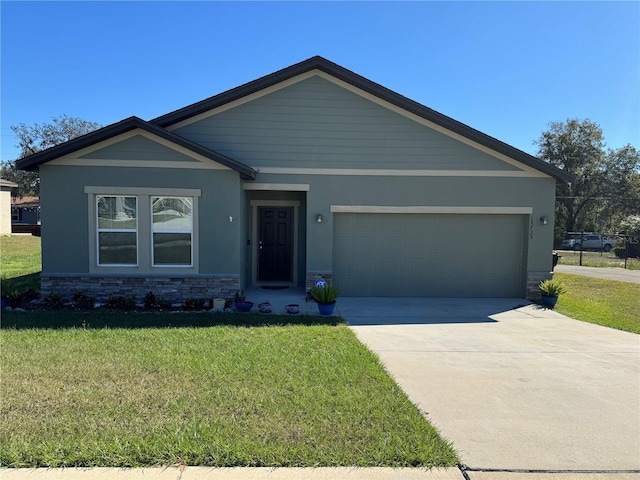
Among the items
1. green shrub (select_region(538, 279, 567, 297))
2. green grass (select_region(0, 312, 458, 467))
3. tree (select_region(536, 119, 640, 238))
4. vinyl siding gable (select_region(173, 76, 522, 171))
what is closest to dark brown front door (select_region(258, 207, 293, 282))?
vinyl siding gable (select_region(173, 76, 522, 171))

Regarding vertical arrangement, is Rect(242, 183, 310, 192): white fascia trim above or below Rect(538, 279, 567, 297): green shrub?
above

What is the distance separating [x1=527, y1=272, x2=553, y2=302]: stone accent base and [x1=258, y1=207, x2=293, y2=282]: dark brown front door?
6480mm

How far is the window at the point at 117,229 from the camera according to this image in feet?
30.4

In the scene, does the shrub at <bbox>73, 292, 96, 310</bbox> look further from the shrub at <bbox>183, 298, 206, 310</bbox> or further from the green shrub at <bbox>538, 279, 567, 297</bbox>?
the green shrub at <bbox>538, 279, 567, 297</bbox>

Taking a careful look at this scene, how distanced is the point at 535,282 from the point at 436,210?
3240 millimetres

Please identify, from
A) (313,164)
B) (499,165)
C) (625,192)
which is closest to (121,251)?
(313,164)

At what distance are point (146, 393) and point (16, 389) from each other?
1390 mm

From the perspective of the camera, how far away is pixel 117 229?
30.4 feet

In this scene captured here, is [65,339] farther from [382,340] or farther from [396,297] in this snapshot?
[396,297]

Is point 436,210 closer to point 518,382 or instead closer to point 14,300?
point 518,382

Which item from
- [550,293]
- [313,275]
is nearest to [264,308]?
[313,275]

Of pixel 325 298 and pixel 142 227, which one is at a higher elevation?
pixel 142 227

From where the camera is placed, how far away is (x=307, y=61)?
1006 centimetres

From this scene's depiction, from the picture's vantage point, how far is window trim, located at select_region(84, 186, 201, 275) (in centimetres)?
915
